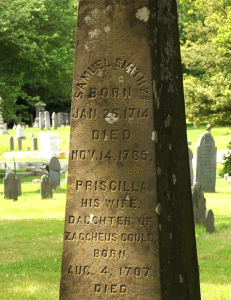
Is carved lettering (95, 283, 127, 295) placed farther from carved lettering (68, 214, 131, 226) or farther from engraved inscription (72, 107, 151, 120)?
engraved inscription (72, 107, 151, 120)

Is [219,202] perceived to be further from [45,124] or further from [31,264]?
[45,124]

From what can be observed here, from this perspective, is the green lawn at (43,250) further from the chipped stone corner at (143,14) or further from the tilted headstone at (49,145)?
the tilted headstone at (49,145)

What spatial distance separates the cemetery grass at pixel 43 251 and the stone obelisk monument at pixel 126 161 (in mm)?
2519

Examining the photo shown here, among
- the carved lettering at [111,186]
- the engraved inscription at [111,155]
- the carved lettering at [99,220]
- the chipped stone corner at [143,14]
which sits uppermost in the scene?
the chipped stone corner at [143,14]

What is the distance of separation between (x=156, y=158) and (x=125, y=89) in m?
0.52

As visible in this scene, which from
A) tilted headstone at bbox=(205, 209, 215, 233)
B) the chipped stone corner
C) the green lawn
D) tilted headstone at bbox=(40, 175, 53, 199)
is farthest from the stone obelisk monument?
tilted headstone at bbox=(40, 175, 53, 199)

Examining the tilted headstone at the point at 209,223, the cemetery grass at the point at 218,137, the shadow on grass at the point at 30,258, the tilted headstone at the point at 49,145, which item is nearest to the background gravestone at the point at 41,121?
the cemetery grass at the point at 218,137

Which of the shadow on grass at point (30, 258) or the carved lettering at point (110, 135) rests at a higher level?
the carved lettering at point (110, 135)

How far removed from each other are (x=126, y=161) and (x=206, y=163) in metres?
15.6

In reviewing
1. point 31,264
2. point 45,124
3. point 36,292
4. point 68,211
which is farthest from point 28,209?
point 45,124

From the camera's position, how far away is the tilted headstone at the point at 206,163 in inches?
802

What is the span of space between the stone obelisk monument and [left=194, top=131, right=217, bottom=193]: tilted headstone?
1517 centimetres

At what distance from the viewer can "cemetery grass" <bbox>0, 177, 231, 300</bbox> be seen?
8.15 metres

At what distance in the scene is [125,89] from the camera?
16.6ft
